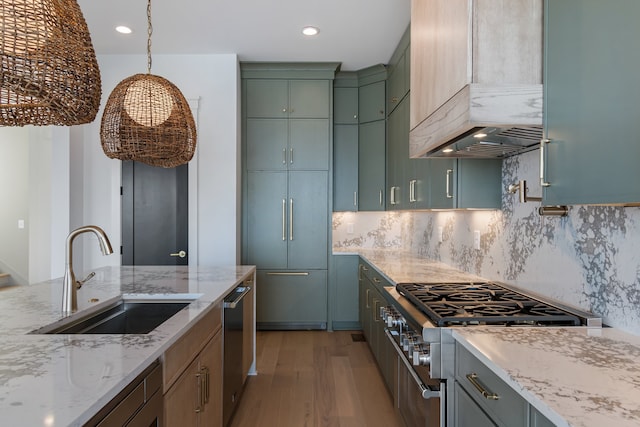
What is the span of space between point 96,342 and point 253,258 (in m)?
3.22

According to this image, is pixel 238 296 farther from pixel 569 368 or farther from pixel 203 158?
pixel 203 158

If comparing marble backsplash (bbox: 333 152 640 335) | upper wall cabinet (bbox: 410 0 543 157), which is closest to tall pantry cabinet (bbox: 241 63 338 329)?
marble backsplash (bbox: 333 152 640 335)

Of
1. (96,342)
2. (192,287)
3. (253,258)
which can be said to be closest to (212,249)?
(253,258)

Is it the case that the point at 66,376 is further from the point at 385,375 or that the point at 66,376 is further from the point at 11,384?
the point at 385,375

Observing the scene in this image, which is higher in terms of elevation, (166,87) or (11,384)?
(166,87)

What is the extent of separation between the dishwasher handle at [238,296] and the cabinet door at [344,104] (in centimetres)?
249

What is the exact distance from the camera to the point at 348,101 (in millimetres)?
4730

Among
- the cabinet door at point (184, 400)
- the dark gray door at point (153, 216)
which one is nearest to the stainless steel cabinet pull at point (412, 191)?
the cabinet door at point (184, 400)

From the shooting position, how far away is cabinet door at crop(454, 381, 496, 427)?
1265 mm

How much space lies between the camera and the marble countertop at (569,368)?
2.82 feet

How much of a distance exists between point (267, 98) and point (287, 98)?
22 cm

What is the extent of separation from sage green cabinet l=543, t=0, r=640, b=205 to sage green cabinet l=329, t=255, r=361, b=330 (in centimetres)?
330

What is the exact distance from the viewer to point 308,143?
180 inches

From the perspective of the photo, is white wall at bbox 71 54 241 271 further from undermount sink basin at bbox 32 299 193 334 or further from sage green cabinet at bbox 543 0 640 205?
sage green cabinet at bbox 543 0 640 205
